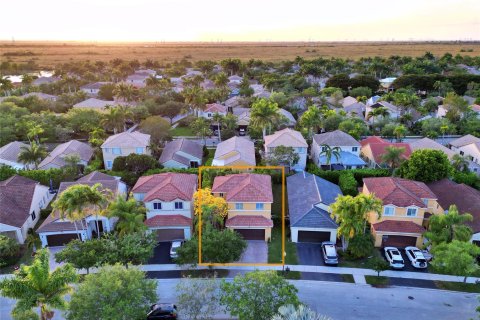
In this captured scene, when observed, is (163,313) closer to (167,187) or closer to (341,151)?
(167,187)

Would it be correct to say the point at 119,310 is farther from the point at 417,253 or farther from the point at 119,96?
the point at 119,96

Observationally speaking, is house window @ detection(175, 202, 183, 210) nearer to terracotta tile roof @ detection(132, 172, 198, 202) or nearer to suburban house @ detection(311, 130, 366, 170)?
terracotta tile roof @ detection(132, 172, 198, 202)

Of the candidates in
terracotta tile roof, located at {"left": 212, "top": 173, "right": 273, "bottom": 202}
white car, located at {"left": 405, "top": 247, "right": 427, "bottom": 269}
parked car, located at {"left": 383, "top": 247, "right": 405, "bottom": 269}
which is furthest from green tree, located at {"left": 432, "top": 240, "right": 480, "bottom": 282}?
terracotta tile roof, located at {"left": 212, "top": 173, "right": 273, "bottom": 202}

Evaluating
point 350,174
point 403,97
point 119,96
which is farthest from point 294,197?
point 119,96

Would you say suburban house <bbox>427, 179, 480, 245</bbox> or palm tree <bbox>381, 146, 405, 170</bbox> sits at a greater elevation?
palm tree <bbox>381, 146, 405, 170</bbox>

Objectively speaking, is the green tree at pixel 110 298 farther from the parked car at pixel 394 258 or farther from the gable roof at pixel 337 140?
the gable roof at pixel 337 140

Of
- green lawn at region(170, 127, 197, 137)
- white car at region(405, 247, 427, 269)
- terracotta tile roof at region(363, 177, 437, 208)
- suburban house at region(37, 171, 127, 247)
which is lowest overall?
white car at region(405, 247, 427, 269)
